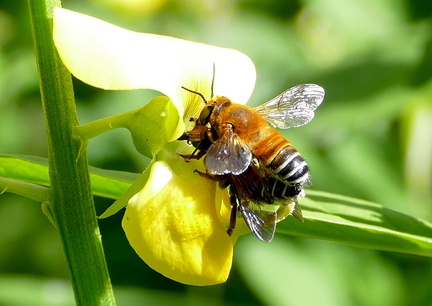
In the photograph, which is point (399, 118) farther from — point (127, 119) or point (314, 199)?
point (127, 119)

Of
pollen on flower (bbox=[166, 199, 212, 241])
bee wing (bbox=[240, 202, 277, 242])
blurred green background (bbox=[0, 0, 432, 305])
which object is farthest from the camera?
blurred green background (bbox=[0, 0, 432, 305])

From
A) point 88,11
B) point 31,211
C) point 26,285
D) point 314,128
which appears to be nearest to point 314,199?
point 314,128

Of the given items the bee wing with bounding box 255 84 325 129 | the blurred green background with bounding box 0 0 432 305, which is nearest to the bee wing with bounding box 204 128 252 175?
the bee wing with bounding box 255 84 325 129

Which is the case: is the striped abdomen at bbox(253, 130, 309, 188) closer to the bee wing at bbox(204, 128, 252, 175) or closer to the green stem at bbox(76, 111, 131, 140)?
the bee wing at bbox(204, 128, 252, 175)

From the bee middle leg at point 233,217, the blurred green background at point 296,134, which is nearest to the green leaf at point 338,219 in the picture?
the bee middle leg at point 233,217

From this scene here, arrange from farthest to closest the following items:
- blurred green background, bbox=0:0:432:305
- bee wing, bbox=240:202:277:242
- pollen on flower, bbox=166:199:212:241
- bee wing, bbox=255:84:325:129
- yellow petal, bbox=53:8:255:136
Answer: blurred green background, bbox=0:0:432:305
bee wing, bbox=255:84:325:129
bee wing, bbox=240:202:277:242
pollen on flower, bbox=166:199:212:241
yellow petal, bbox=53:8:255:136

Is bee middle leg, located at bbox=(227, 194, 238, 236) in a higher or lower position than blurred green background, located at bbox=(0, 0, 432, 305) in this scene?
higher
